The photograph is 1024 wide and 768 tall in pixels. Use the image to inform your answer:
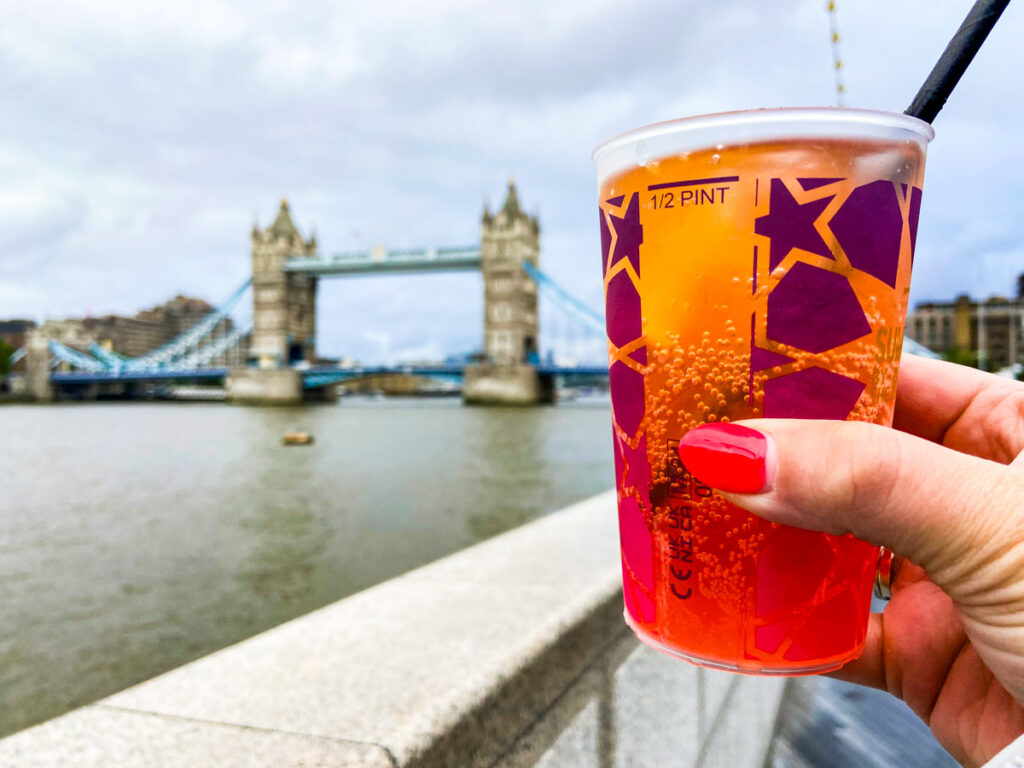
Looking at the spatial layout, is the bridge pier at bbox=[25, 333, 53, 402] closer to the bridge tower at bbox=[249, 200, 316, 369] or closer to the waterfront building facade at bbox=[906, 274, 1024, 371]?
the bridge tower at bbox=[249, 200, 316, 369]

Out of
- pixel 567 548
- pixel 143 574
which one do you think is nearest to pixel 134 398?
pixel 143 574

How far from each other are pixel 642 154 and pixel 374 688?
0.73 metres

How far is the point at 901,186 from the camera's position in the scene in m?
0.48

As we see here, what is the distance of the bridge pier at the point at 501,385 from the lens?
31.8 meters

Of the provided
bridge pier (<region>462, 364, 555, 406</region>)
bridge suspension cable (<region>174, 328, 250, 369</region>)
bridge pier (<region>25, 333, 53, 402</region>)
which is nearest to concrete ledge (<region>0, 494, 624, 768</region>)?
bridge pier (<region>462, 364, 555, 406</region>)

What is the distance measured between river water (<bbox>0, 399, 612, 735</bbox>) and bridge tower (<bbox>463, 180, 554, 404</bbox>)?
595 inches

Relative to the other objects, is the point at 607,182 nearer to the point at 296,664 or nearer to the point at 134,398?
the point at 296,664

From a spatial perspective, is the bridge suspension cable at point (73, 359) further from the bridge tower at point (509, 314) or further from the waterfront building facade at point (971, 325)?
the waterfront building facade at point (971, 325)

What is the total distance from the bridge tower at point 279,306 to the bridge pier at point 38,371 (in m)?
9.42

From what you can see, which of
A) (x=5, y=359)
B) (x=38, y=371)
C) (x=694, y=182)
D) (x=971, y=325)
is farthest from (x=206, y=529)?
(x=5, y=359)

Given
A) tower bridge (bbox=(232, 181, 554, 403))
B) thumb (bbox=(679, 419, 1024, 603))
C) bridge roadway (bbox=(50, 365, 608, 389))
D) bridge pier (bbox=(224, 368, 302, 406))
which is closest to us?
thumb (bbox=(679, 419, 1024, 603))

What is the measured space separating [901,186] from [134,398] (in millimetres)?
45777

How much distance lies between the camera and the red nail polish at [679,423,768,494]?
43 cm

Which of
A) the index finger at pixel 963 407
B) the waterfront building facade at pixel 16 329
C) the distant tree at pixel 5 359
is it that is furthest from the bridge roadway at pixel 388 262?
the index finger at pixel 963 407
